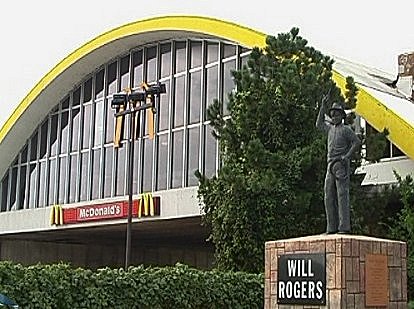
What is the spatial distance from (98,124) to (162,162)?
4845 millimetres

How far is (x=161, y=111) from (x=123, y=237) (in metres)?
9.51

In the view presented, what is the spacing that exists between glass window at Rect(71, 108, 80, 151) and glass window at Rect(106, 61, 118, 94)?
2.20m

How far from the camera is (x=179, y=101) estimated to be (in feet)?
100

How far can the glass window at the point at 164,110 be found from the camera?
30.9m

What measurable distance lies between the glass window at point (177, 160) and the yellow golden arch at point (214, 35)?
382cm

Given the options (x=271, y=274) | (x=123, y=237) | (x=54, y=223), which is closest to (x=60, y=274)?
(x=271, y=274)

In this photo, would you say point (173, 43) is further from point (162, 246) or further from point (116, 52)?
point (162, 246)

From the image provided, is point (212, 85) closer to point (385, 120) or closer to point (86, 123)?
point (86, 123)

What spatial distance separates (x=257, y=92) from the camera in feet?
62.0

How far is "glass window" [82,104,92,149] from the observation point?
3438 centimetres

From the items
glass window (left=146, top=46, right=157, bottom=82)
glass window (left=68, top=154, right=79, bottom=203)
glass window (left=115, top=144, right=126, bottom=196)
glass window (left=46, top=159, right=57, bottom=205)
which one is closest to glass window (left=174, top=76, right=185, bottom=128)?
glass window (left=146, top=46, right=157, bottom=82)

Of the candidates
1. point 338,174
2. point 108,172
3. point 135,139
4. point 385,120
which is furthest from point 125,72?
point 338,174

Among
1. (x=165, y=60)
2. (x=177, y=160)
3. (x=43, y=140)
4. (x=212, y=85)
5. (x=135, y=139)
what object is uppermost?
(x=165, y=60)

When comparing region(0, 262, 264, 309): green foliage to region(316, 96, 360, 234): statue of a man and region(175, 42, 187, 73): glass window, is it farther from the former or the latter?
region(175, 42, 187, 73): glass window
